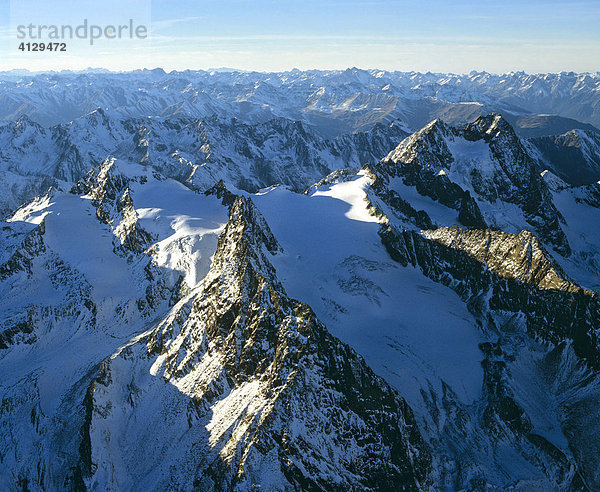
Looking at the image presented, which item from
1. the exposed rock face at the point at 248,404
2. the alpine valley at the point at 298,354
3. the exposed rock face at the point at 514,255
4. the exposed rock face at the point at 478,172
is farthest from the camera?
the exposed rock face at the point at 478,172

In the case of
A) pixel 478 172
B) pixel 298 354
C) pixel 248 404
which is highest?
pixel 478 172

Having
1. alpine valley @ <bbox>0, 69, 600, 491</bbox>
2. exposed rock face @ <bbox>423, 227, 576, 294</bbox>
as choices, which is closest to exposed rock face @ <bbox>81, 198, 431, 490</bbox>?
alpine valley @ <bbox>0, 69, 600, 491</bbox>

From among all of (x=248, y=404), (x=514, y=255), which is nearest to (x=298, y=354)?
(x=248, y=404)

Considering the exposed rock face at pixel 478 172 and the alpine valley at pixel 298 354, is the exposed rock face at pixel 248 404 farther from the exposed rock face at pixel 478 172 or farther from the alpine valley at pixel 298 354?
the exposed rock face at pixel 478 172

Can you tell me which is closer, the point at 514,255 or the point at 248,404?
the point at 248,404

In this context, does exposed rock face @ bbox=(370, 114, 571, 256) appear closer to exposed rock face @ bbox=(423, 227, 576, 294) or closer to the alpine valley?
the alpine valley

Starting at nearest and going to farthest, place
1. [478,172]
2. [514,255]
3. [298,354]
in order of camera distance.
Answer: [298,354] < [514,255] < [478,172]

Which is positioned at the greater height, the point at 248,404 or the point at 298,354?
the point at 298,354

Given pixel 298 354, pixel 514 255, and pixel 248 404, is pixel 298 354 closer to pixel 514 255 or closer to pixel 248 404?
pixel 248 404

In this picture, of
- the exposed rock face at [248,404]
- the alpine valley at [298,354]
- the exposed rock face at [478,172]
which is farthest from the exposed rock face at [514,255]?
the exposed rock face at [478,172]
